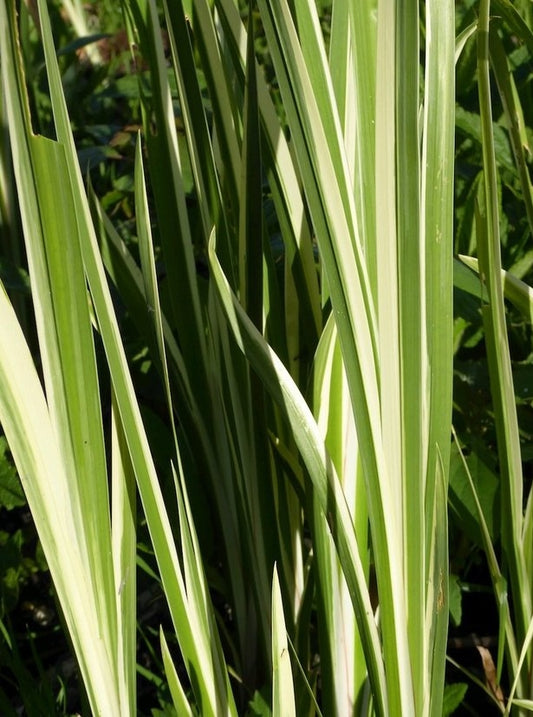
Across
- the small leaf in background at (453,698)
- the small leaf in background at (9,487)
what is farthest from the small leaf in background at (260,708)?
the small leaf in background at (9,487)

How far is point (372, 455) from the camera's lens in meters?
0.53

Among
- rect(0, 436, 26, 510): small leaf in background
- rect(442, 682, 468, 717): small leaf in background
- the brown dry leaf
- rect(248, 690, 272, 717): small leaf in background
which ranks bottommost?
the brown dry leaf

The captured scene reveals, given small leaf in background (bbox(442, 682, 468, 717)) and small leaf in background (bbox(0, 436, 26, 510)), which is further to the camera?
small leaf in background (bbox(0, 436, 26, 510))

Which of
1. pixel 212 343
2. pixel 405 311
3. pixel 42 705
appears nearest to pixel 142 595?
pixel 42 705

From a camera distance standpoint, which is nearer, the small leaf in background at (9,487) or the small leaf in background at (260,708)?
the small leaf in background at (260,708)

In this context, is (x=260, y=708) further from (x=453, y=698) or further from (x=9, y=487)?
(x=9, y=487)

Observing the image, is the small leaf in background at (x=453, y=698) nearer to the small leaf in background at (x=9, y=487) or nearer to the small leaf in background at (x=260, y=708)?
the small leaf in background at (x=260, y=708)

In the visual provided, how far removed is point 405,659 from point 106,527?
226 millimetres

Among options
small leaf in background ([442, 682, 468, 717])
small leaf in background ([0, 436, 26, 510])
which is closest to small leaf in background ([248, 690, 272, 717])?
small leaf in background ([442, 682, 468, 717])

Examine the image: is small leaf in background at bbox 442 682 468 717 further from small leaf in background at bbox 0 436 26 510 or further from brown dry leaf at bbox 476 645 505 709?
small leaf in background at bbox 0 436 26 510

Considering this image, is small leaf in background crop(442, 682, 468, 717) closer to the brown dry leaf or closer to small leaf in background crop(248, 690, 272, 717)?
the brown dry leaf

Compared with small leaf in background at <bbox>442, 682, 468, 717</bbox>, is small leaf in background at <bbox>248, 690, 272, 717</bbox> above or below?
above

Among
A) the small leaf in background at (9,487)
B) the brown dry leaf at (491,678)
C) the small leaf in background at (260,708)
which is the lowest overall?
the brown dry leaf at (491,678)

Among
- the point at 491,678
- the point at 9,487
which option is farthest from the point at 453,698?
the point at 9,487
